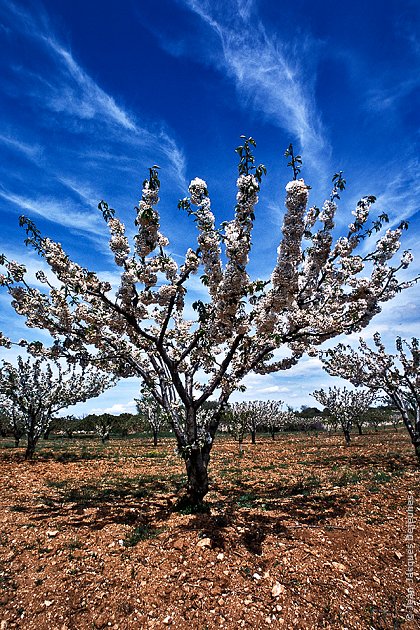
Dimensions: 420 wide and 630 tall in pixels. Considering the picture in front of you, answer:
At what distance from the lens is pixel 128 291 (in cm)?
750

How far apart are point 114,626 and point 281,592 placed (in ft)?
8.18

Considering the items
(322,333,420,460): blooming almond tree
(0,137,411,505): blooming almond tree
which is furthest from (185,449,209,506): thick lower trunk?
(322,333,420,460): blooming almond tree

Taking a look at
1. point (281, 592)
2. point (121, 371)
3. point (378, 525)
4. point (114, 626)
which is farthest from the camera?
point (121, 371)

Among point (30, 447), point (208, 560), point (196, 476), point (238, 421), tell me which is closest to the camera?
point (208, 560)

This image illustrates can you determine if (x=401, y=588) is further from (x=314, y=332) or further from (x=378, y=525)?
(x=314, y=332)

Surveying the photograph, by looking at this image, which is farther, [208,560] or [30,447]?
[30,447]

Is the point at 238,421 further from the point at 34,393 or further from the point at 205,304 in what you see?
the point at 34,393

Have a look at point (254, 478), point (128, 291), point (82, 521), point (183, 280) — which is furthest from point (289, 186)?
point (254, 478)

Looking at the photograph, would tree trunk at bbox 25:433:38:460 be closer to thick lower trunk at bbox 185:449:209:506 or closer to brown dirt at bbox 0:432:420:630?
brown dirt at bbox 0:432:420:630

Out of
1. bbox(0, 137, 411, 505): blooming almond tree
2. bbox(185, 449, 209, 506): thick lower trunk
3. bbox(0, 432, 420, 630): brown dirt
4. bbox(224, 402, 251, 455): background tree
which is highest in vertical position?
bbox(0, 137, 411, 505): blooming almond tree

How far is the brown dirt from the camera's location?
486cm

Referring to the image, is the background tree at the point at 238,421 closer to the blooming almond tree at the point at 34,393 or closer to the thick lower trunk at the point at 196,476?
the thick lower trunk at the point at 196,476

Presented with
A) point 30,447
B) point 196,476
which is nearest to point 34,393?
point 30,447

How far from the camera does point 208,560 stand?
5.95 m
